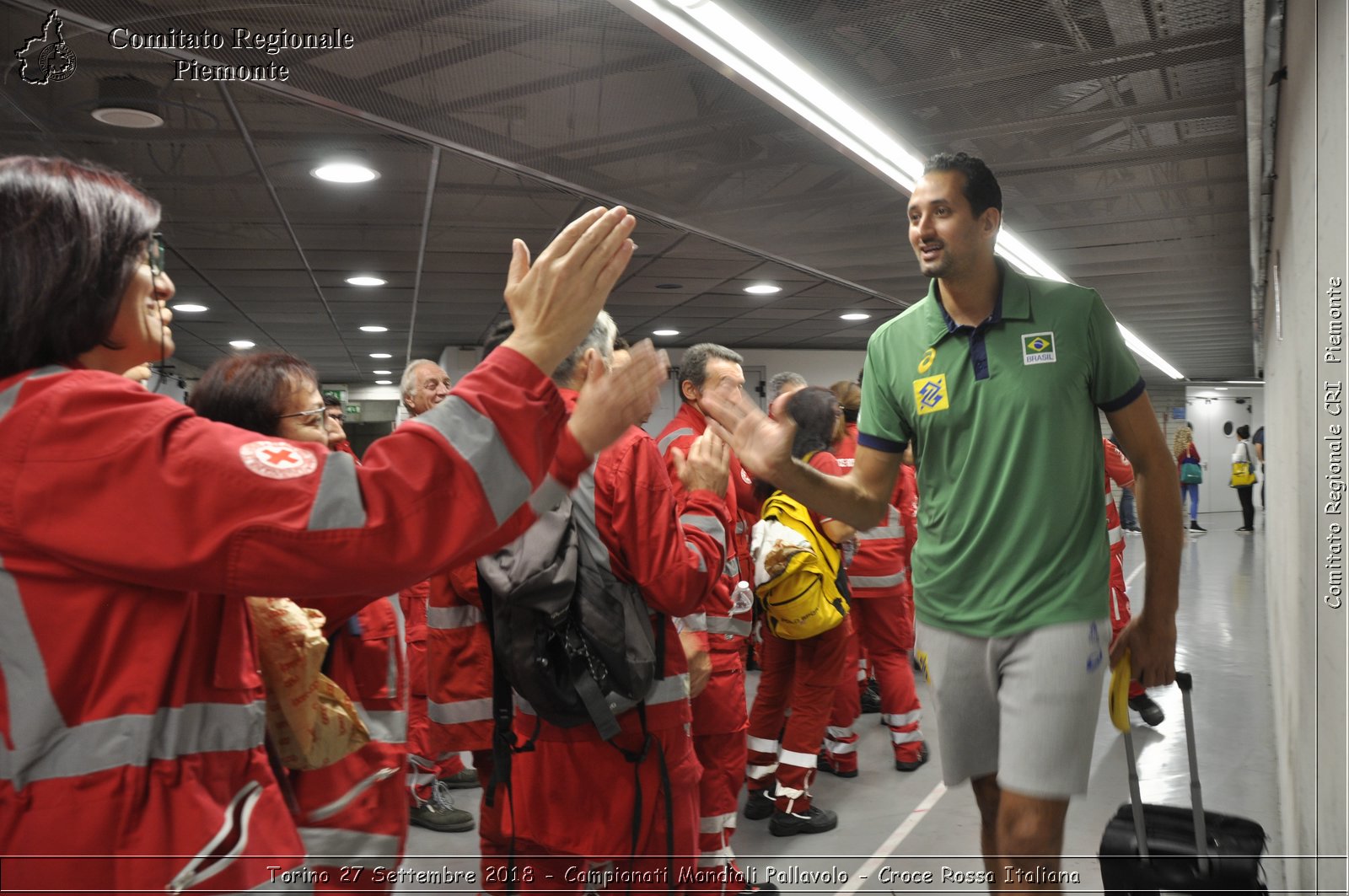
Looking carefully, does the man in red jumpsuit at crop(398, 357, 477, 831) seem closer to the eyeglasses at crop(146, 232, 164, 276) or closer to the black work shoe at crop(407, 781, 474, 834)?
the black work shoe at crop(407, 781, 474, 834)

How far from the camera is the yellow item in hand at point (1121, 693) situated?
231 cm

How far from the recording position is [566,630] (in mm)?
2402

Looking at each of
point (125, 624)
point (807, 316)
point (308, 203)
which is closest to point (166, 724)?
point (125, 624)

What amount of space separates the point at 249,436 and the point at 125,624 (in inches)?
10.1

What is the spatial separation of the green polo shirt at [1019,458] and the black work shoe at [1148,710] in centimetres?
410

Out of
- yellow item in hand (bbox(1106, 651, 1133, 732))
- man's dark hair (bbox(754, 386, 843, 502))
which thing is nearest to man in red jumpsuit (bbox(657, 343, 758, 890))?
man's dark hair (bbox(754, 386, 843, 502))

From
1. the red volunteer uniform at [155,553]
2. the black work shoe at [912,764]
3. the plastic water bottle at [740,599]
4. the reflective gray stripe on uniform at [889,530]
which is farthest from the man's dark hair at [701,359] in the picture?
the red volunteer uniform at [155,553]

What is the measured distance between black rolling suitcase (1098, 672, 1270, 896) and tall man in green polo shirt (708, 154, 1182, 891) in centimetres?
32

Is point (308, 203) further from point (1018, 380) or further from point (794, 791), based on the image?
point (1018, 380)

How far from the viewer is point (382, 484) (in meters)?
1.04

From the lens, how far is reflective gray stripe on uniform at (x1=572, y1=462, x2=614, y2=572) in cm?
247

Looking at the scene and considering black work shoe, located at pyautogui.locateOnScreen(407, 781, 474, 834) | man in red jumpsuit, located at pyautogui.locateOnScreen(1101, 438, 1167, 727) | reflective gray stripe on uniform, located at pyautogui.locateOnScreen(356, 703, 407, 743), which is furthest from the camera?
man in red jumpsuit, located at pyautogui.locateOnScreen(1101, 438, 1167, 727)

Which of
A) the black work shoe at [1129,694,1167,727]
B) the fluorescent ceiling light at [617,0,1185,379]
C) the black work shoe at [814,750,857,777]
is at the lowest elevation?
the black work shoe at [814,750,857,777]

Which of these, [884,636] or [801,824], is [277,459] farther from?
[884,636]
